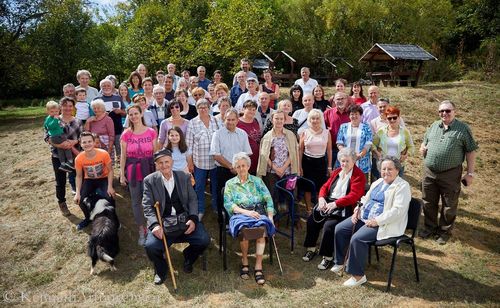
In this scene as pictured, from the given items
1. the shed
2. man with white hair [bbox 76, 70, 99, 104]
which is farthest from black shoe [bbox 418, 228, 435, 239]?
the shed

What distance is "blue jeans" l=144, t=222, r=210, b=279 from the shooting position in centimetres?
459

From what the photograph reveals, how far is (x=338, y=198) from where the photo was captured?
195 inches

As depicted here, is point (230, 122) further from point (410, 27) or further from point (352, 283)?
point (410, 27)

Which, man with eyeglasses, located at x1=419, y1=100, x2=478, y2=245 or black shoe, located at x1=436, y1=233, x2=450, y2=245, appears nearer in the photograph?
man with eyeglasses, located at x1=419, y1=100, x2=478, y2=245

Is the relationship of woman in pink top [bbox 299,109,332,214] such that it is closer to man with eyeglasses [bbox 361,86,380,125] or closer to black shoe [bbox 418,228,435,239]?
man with eyeglasses [bbox 361,86,380,125]

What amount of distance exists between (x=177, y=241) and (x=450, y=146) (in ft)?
13.6

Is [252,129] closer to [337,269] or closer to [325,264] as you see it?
[325,264]

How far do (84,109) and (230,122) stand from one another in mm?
2998

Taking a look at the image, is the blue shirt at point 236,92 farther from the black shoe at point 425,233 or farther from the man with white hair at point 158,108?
the black shoe at point 425,233

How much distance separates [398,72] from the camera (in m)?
17.9

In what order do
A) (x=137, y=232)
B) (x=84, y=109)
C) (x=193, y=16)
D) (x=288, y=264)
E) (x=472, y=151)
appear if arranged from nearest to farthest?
(x=288, y=264), (x=472, y=151), (x=137, y=232), (x=84, y=109), (x=193, y=16)

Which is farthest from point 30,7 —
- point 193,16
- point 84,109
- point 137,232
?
point 137,232

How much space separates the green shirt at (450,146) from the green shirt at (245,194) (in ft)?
8.83

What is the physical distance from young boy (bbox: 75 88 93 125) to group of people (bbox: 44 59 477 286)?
0.7 inches
